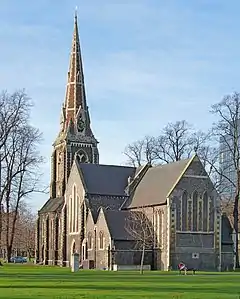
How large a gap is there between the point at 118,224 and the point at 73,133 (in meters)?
26.4

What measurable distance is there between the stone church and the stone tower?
0.69 feet

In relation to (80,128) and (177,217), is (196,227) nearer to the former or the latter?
(177,217)

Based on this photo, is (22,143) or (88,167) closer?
(22,143)

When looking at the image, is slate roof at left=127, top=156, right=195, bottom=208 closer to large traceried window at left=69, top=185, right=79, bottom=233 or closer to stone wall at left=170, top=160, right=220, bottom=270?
stone wall at left=170, top=160, right=220, bottom=270

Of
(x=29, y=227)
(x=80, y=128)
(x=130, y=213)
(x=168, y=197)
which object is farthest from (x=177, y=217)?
(x=29, y=227)

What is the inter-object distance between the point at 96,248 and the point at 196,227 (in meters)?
11.4

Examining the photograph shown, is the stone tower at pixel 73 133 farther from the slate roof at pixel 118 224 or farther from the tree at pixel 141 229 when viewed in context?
the tree at pixel 141 229

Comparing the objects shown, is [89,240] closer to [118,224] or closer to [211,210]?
[118,224]

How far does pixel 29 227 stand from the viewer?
481ft

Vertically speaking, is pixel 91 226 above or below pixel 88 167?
below

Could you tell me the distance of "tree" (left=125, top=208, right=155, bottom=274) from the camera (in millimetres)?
73875

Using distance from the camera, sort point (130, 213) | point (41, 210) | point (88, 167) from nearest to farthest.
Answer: point (130, 213), point (88, 167), point (41, 210)

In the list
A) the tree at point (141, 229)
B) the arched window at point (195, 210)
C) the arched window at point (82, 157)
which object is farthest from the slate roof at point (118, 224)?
the arched window at point (82, 157)

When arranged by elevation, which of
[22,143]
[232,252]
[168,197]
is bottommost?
[232,252]
